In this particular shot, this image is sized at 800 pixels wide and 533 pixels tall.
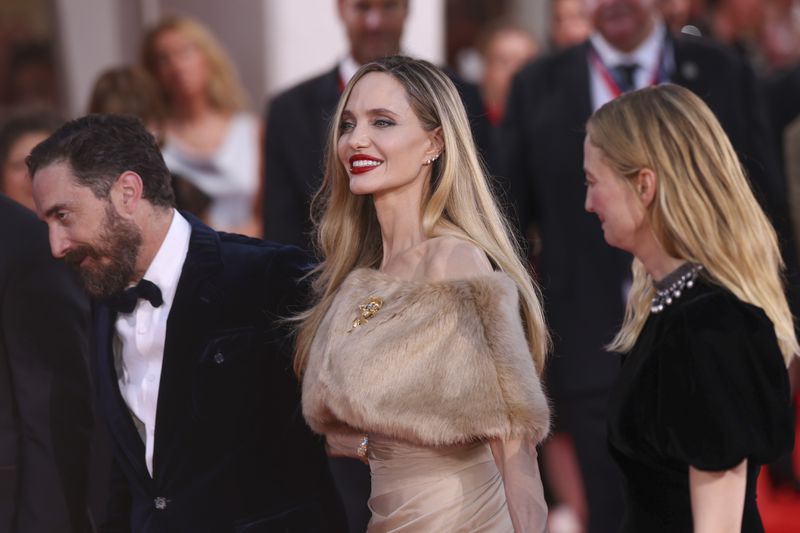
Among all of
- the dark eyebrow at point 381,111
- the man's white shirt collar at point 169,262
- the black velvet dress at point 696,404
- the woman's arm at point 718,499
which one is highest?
the dark eyebrow at point 381,111

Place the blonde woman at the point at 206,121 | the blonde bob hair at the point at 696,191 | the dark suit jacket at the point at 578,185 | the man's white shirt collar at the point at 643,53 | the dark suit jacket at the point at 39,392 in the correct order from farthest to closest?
the blonde woman at the point at 206,121
the man's white shirt collar at the point at 643,53
the dark suit jacket at the point at 578,185
the dark suit jacket at the point at 39,392
the blonde bob hair at the point at 696,191

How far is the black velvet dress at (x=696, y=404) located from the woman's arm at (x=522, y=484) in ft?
0.69

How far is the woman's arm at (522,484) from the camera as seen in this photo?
3398 mm

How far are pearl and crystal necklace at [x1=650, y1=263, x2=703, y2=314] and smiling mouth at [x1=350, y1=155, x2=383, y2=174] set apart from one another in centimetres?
82

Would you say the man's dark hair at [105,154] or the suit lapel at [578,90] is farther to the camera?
the suit lapel at [578,90]

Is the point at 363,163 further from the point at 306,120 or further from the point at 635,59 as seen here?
the point at 635,59

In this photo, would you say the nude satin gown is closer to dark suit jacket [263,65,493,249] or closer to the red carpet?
dark suit jacket [263,65,493,249]

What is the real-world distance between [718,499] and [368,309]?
1.01 m

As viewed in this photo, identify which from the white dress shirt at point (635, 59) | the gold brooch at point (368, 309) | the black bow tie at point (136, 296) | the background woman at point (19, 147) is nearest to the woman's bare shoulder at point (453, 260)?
the gold brooch at point (368, 309)

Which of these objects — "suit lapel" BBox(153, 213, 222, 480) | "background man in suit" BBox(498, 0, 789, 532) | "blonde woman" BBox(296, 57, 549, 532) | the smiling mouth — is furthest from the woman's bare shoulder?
"background man in suit" BBox(498, 0, 789, 532)

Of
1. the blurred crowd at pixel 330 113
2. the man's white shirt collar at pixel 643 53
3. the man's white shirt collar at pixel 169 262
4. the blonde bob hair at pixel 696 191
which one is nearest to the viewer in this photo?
the blonde bob hair at pixel 696 191

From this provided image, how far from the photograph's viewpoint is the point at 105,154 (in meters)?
3.78

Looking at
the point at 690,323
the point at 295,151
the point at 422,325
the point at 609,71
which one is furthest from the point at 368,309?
the point at 609,71

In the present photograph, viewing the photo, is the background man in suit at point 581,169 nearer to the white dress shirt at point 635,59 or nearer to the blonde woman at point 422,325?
the white dress shirt at point 635,59
